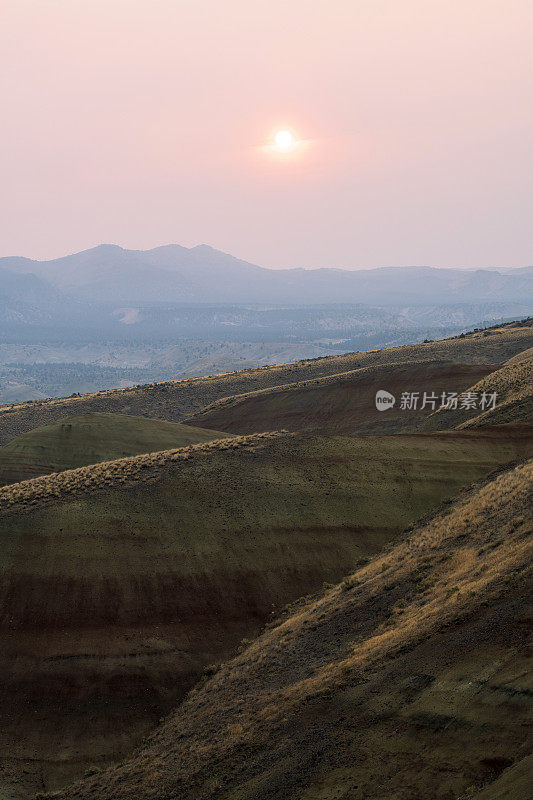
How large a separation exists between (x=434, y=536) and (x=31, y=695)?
21659mm

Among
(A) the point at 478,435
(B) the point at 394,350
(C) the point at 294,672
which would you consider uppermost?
(B) the point at 394,350

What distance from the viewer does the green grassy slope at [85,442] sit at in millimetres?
64375

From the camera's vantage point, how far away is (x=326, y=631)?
2947 centimetres

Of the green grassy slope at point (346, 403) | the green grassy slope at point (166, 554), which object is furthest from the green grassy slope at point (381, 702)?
the green grassy slope at point (346, 403)

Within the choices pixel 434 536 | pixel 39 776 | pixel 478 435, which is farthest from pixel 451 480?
pixel 39 776

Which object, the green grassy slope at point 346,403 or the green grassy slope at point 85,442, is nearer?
the green grassy slope at point 85,442

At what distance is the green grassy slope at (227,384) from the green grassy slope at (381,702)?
84.1m

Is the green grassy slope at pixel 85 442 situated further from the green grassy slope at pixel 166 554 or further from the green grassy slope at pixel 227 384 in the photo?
the green grassy slope at pixel 227 384

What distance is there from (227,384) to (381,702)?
363ft

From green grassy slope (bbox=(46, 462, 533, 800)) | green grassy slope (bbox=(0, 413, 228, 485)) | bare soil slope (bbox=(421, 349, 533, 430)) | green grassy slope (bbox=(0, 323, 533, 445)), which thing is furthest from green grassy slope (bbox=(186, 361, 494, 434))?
green grassy slope (bbox=(46, 462, 533, 800))

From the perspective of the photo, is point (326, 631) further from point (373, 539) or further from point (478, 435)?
point (478, 435)

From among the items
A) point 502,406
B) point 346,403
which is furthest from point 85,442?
point 502,406

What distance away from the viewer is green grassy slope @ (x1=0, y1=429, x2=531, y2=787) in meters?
31.1

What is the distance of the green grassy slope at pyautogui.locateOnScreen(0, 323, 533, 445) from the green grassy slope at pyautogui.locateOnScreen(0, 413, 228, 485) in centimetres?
3837
